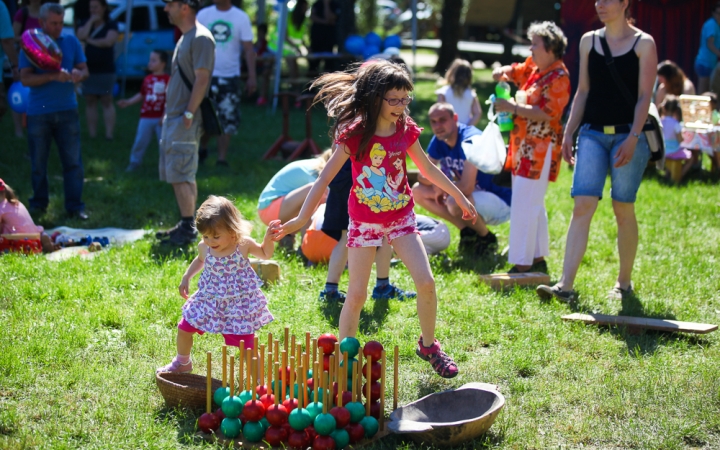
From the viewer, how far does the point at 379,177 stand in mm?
3990

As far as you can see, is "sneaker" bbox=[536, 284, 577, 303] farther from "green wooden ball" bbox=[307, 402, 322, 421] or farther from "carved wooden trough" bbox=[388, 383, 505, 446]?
"green wooden ball" bbox=[307, 402, 322, 421]

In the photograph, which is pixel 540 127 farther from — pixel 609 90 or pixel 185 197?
pixel 185 197

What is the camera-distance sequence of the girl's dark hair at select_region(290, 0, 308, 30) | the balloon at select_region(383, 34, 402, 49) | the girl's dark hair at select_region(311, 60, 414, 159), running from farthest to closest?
the girl's dark hair at select_region(290, 0, 308, 30)
the balloon at select_region(383, 34, 402, 49)
the girl's dark hair at select_region(311, 60, 414, 159)

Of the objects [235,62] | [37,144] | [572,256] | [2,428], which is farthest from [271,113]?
[2,428]

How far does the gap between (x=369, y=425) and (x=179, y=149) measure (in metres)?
4.07

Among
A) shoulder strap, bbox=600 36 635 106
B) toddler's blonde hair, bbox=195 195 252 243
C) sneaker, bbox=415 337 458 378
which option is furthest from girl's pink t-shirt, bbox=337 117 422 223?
shoulder strap, bbox=600 36 635 106

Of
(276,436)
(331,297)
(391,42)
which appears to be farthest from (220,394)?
(391,42)

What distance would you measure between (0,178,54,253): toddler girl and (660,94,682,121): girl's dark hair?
779 centimetres

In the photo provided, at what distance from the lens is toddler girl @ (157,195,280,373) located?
13.0 feet

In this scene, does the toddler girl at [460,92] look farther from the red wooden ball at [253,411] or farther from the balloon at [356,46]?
the balloon at [356,46]

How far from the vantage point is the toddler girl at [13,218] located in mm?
6594

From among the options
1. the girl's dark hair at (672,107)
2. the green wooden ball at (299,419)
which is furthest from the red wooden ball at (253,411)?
the girl's dark hair at (672,107)

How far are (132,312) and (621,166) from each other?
11.6 ft

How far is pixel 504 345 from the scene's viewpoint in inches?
189
